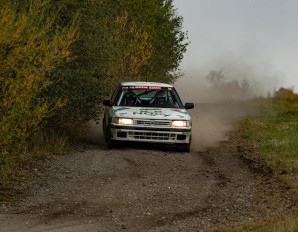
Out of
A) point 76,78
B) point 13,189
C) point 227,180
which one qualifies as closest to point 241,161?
point 227,180

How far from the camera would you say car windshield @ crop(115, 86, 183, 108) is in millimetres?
13688

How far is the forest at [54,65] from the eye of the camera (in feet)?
25.2

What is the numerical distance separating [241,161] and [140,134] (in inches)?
101

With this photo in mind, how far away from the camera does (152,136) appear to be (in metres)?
12.8

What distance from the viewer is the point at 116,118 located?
12.7m

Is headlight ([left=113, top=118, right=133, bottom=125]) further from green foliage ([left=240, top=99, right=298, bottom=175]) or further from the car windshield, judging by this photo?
green foliage ([left=240, top=99, right=298, bottom=175])

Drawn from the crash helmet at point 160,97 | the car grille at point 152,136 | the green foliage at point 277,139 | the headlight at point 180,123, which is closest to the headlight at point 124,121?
the car grille at point 152,136

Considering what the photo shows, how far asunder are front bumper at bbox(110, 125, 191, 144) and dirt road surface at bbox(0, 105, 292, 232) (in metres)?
0.34

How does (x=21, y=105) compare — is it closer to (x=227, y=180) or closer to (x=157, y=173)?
(x=157, y=173)

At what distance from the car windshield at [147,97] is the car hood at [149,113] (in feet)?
1.52

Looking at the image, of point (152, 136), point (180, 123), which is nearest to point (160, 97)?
point (180, 123)

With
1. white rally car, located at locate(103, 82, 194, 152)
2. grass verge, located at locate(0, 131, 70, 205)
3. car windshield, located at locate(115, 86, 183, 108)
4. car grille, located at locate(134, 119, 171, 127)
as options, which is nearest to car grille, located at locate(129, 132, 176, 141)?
white rally car, located at locate(103, 82, 194, 152)

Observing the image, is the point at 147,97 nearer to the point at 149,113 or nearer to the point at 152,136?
the point at 149,113

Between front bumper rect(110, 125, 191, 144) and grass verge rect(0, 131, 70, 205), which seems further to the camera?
front bumper rect(110, 125, 191, 144)
